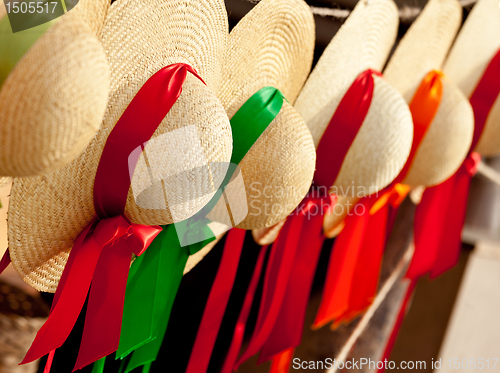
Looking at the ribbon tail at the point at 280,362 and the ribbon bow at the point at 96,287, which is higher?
the ribbon bow at the point at 96,287

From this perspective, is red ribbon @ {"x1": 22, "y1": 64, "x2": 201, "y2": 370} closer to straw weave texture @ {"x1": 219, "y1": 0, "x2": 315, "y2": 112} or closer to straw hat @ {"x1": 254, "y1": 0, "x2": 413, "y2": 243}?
straw weave texture @ {"x1": 219, "y1": 0, "x2": 315, "y2": 112}

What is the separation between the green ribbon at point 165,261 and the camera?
0.49 m

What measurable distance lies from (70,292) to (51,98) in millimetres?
237

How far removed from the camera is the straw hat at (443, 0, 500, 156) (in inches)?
33.1

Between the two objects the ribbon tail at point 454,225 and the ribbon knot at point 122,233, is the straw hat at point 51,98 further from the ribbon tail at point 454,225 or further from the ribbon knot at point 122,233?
the ribbon tail at point 454,225

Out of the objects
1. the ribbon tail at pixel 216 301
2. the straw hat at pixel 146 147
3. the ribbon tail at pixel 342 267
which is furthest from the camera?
the ribbon tail at pixel 342 267

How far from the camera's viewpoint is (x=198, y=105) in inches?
15.6

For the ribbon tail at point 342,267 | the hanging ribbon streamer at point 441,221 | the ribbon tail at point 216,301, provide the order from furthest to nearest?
the hanging ribbon streamer at point 441,221 → the ribbon tail at point 342,267 → the ribbon tail at point 216,301

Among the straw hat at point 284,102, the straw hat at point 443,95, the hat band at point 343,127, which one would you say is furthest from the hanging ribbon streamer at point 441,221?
the straw hat at point 284,102

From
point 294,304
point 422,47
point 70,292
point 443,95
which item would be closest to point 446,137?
point 443,95

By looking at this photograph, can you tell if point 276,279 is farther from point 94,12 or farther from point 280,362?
point 94,12

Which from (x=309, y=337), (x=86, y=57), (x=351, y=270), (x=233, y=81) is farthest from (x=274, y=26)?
(x=309, y=337)

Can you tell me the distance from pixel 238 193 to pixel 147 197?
13cm

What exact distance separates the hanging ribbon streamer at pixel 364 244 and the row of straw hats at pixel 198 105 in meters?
0.02
